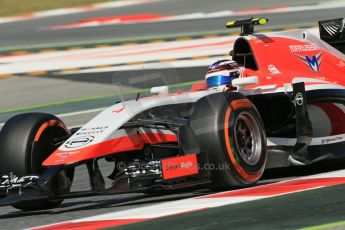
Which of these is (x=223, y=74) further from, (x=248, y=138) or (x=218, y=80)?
(x=248, y=138)

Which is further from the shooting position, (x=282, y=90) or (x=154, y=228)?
(x=282, y=90)

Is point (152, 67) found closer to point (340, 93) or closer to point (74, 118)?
Result: point (340, 93)

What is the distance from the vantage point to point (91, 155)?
7.63 m

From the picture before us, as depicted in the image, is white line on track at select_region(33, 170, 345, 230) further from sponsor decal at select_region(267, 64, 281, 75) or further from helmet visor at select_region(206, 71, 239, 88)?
sponsor decal at select_region(267, 64, 281, 75)

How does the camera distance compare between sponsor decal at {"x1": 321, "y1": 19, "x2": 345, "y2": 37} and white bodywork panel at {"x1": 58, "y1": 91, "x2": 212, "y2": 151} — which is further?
sponsor decal at {"x1": 321, "y1": 19, "x2": 345, "y2": 37}

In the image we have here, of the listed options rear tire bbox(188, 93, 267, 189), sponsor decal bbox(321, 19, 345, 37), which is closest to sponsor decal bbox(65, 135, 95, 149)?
rear tire bbox(188, 93, 267, 189)

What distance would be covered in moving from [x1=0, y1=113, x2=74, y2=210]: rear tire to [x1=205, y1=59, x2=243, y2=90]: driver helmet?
64.2 inches

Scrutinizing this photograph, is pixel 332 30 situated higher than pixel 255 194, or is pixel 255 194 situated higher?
pixel 332 30

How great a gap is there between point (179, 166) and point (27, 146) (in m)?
1.40

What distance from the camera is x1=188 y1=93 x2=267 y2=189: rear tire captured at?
302 inches

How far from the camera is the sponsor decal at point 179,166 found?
25.2 ft

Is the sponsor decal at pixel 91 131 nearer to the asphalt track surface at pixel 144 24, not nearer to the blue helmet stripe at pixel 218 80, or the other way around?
the blue helmet stripe at pixel 218 80

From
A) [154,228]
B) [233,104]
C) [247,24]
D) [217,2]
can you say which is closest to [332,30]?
[247,24]

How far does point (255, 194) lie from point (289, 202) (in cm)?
67
